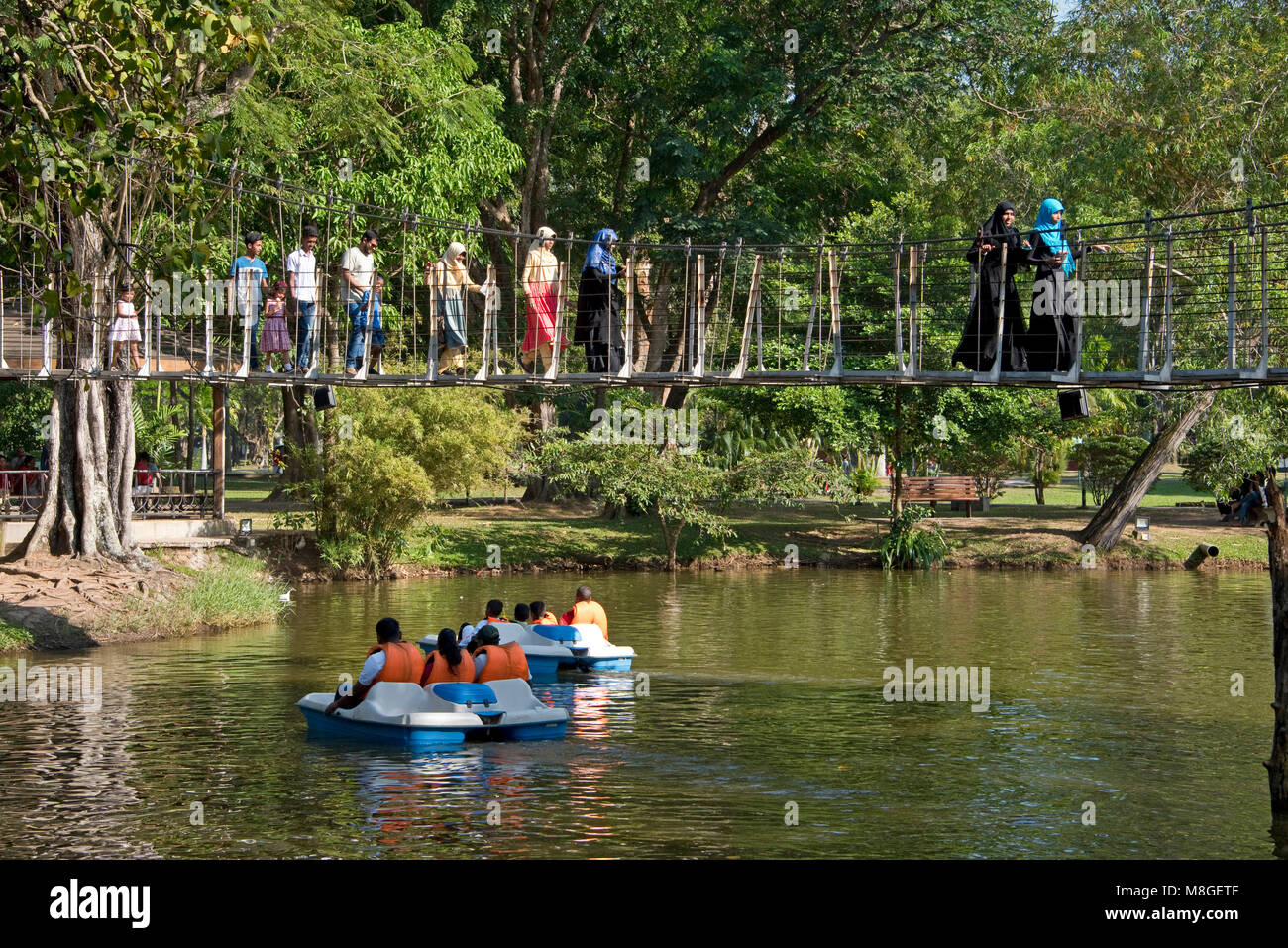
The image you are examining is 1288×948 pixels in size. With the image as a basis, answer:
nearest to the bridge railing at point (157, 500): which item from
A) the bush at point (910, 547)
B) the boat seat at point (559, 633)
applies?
the boat seat at point (559, 633)

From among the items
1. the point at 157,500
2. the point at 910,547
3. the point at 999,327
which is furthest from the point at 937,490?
the point at 999,327

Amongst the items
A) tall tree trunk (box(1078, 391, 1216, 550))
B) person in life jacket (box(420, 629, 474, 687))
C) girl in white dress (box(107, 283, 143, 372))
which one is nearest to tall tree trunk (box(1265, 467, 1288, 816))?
person in life jacket (box(420, 629, 474, 687))

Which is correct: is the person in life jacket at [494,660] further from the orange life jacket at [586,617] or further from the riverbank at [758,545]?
the riverbank at [758,545]

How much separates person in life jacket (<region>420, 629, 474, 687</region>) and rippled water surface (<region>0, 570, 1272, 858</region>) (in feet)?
2.54

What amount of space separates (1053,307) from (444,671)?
19.3 ft

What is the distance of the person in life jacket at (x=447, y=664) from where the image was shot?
503 inches

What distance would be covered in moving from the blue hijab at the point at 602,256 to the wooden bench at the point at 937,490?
58.6 feet

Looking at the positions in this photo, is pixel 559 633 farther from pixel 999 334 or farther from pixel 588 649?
pixel 999 334

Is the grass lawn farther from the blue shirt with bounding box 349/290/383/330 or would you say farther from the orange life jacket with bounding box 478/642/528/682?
the orange life jacket with bounding box 478/642/528/682

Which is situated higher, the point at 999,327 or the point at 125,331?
the point at 125,331

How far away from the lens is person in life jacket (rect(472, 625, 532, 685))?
13.3 m

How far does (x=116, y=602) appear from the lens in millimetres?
18531
